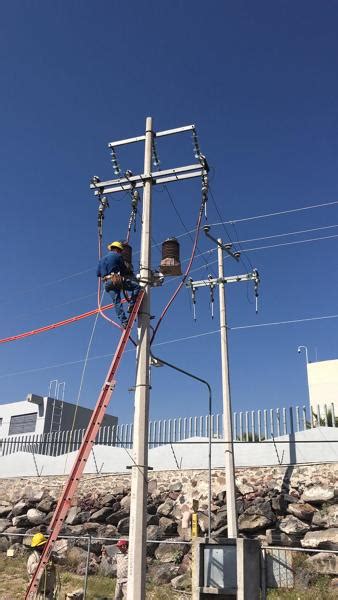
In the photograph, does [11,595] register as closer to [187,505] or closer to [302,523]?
[187,505]

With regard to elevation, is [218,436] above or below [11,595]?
above

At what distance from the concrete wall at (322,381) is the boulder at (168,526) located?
1978 centimetres

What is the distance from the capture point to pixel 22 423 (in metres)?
40.7

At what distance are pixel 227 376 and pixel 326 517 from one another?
185 inches

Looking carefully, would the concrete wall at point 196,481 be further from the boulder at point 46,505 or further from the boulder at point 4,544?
the boulder at point 4,544

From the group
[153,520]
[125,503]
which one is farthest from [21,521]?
[153,520]

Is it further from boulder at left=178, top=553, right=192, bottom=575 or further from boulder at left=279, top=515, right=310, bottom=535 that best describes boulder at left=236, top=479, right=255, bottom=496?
boulder at left=178, top=553, right=192, bottom=575

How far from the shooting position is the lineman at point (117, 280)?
827 centimetres

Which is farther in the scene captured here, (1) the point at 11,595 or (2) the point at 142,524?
(1) the point at 11,595

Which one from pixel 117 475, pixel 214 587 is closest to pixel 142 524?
pixel 214 587

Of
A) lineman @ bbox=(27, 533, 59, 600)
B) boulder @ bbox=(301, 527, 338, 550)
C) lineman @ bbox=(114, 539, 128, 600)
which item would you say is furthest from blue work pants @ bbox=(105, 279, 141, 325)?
boulder @ bbox=(301, 527, 338, 550)

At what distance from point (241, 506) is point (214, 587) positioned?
9022mm

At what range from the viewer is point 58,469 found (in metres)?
20.8

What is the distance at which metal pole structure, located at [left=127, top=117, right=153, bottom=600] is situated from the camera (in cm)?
671
